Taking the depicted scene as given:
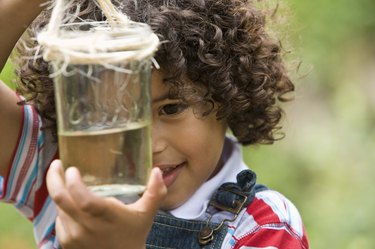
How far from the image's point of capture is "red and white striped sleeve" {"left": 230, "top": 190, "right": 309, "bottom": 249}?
1709 mm

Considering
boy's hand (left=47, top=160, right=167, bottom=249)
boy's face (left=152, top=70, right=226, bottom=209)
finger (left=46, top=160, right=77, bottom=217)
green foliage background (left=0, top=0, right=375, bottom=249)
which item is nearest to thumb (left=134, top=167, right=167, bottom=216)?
boy's hand (left=47, top=160, right=167, bottom=249)

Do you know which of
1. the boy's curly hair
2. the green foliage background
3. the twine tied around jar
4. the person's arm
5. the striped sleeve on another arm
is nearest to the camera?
the twine tied around jar

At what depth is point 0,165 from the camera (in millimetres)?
1794

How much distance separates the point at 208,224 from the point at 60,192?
23.1 inches

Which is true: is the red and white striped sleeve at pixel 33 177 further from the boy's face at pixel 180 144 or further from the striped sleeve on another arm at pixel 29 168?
the boy's face at pixel 180 144

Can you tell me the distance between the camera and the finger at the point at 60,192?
3.96 ft

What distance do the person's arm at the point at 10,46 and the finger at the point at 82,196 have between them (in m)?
0.43

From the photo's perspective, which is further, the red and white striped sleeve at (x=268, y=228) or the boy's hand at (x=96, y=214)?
the red and white striped sleeve at (x=268, y=228)

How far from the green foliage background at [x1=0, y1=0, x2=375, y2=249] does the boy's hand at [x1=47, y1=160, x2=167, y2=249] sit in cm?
209

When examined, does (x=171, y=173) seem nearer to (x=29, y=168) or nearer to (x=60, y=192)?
(x=29, y=168)

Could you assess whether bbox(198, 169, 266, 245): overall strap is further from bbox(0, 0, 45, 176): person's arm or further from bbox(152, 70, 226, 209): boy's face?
bbox(0, 0, 45, 176): person's arm

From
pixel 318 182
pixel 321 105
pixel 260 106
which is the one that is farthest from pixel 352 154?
pixel 260 106

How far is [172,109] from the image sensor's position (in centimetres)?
164

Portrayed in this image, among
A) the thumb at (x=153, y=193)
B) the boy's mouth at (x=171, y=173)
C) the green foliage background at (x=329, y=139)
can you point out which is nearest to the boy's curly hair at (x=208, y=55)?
the boy's mouth at (x=171, y=173)
